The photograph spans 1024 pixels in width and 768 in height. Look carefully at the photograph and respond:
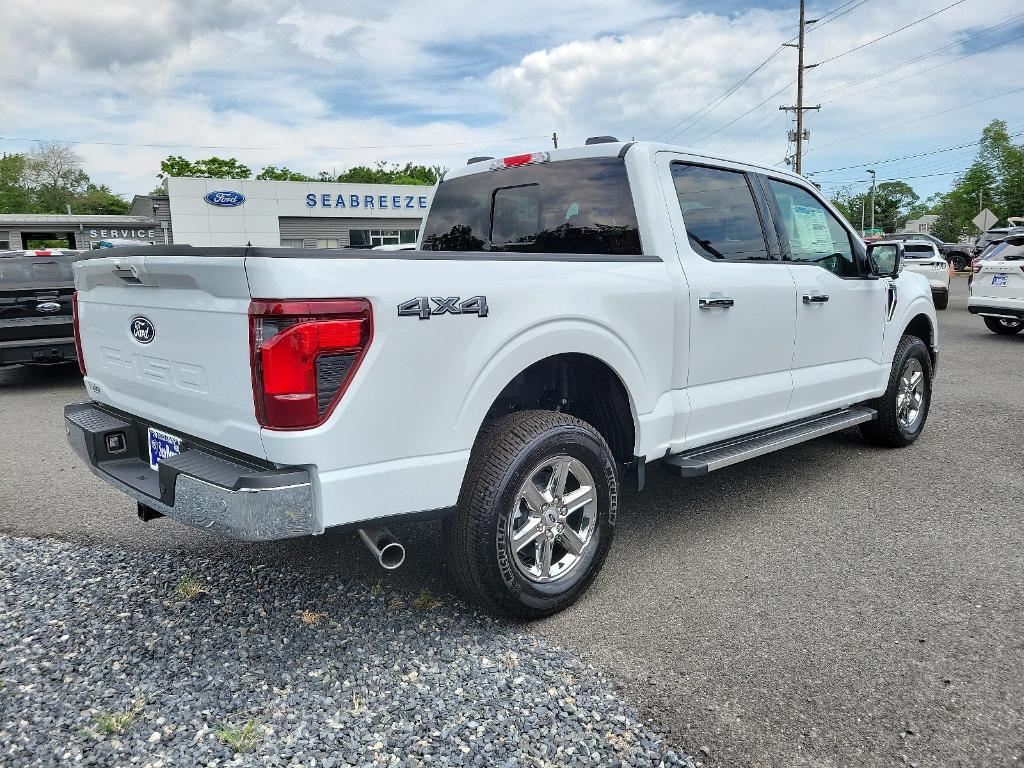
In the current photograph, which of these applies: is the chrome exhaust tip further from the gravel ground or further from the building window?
the building window

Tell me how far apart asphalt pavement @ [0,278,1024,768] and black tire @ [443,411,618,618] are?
0.63ft

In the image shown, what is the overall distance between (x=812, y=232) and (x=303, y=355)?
3525mm

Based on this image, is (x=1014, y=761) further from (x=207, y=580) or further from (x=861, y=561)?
(x=207, y=580)

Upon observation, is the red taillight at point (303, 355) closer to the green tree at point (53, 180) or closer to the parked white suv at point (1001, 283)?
the parked white suv at point (1001, 283)

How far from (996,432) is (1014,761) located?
15.5ft

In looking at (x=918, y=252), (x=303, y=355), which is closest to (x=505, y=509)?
(x=303, y=355)

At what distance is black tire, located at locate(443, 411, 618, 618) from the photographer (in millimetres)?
2877

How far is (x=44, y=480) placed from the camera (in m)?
5.30

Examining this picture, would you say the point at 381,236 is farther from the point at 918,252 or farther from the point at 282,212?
the point at 918,252

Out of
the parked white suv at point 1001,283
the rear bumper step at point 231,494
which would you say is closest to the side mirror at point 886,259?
the rear bumper step at point 231,494

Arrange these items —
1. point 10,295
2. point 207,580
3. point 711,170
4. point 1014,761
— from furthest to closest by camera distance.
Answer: point 10,295 < point 711,170 < point 207,580 < point 1014,761

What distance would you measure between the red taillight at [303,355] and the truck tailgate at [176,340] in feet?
0.24

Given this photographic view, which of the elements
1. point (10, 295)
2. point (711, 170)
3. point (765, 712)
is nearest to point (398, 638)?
point (765, 712)

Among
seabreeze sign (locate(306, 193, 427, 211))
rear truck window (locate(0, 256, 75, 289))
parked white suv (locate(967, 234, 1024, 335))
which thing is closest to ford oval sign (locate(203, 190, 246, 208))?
seabreeze sign (locate(306, 193, 427, 211))
